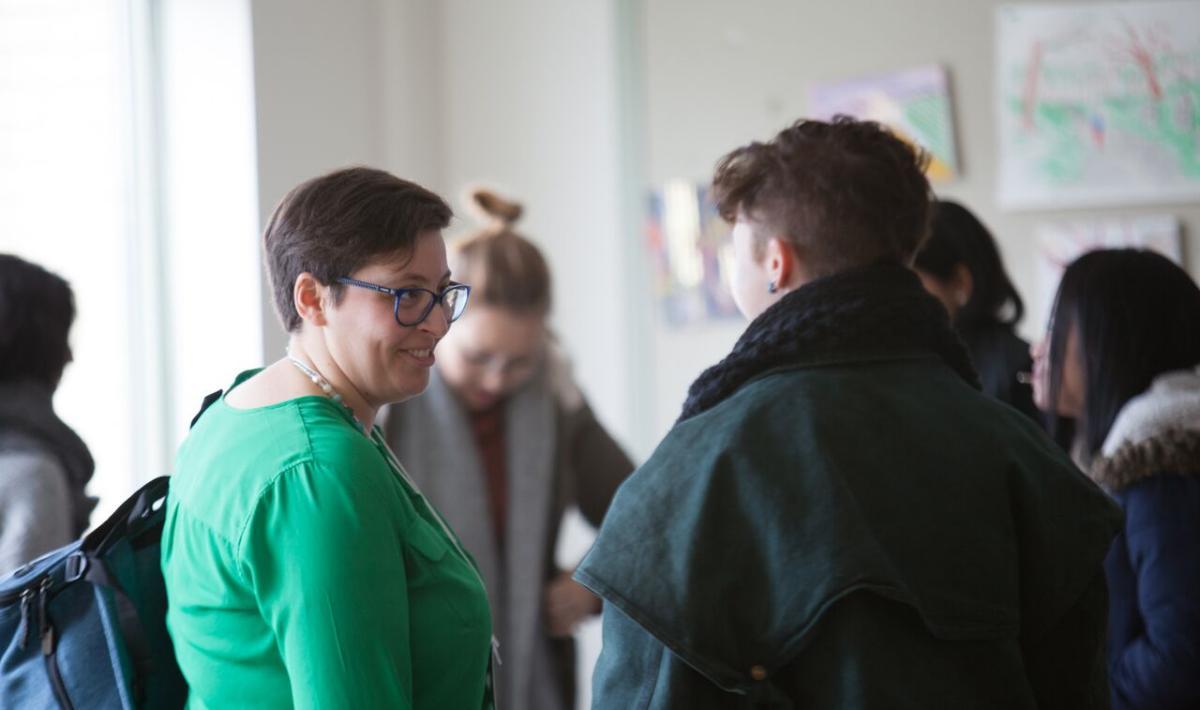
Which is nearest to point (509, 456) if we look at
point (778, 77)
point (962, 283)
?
point (962, 283)

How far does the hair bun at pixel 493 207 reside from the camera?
96.0 inches

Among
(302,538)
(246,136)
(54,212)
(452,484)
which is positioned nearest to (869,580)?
(302,538)

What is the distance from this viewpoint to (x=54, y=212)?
8.49 ft

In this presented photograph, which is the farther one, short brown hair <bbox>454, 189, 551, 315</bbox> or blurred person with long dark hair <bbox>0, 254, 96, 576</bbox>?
short brown hair <bbox>454, 189, 551, 315</bbox>

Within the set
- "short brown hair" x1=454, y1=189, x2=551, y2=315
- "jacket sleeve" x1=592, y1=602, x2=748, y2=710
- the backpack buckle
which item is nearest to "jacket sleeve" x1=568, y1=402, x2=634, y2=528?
"short brown hair" x1=454, y1=189, x2=551, y2=315

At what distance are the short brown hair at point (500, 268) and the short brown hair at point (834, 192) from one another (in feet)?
3.37

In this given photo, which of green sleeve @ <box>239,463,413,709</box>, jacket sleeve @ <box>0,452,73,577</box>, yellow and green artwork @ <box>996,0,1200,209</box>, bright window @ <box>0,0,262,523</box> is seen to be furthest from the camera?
yellow and green artwork @ <box>996,0,1200,209</box>

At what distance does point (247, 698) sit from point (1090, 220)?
2581mm

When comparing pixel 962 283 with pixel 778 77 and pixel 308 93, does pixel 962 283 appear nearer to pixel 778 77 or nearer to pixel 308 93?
pixel 778 77

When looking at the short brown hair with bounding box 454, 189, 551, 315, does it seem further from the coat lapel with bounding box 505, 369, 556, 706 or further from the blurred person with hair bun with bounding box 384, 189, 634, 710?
the coat lapel with bounding box 505, 369, 556, 706

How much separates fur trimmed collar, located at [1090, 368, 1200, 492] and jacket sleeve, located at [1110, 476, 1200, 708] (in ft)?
0.07

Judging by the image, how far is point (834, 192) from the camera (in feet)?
4.44

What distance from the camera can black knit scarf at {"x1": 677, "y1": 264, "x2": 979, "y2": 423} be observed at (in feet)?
4.29

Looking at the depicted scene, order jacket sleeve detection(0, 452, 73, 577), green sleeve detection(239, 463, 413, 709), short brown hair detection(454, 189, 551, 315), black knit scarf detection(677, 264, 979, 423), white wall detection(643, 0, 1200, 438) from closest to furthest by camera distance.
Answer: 1. green sleeve detection(239, 463, 413, 709)
2. black knit scarf detection(677, 264, 979, 423)
3. jacket sleeve detection(0, 452, 73, 577)
4. short brown hair detection(454, 189, 551, 315)
5. white wall detection(643, 0, 1200, 438)
